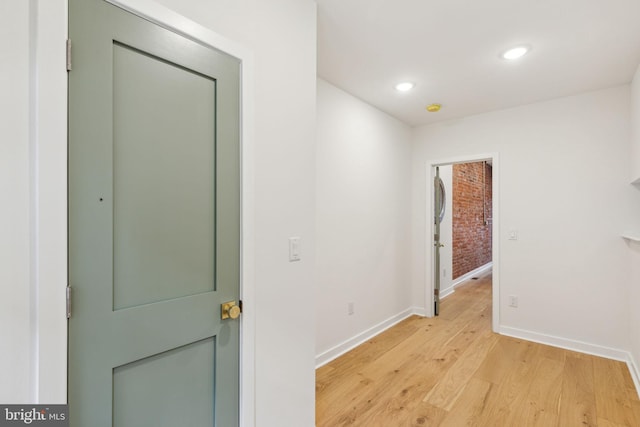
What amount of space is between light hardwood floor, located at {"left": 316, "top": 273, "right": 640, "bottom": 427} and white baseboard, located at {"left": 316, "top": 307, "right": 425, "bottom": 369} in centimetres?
6

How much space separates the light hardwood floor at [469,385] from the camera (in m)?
1.97

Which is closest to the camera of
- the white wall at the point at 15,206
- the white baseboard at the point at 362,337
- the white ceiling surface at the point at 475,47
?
the white wall at the point at 15,206

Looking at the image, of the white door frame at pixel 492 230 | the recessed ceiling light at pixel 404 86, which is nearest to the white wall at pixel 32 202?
the recessed ceiling light at pixel 404 86

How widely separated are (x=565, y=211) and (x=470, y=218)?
317cm

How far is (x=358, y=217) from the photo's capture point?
3.12 m

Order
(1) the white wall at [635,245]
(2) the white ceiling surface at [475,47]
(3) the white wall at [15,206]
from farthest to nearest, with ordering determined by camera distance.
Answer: (1) the white wall at [635,245] → (2) the white ceiling surface at [475,47] → (3) the white wall at [15,206]

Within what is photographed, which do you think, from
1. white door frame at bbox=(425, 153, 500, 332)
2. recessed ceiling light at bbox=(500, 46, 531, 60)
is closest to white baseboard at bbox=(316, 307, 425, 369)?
white door frame at bbox=(425, 153, 500, 332)

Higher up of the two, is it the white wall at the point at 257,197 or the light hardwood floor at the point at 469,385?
the white wall at the point at 257,197

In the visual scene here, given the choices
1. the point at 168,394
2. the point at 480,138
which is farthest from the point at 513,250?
the point at 168,394

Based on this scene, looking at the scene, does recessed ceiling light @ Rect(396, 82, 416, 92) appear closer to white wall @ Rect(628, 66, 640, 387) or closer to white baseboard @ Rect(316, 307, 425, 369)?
white wall @ Rect(628, 66, 640, 387)

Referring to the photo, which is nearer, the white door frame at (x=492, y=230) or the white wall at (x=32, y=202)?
the white wall at (x=32, y=202)

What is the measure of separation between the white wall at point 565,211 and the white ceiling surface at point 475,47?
0.93 ft

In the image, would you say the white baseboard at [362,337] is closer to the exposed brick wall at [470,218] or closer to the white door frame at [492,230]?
the white door frame at [492,230]

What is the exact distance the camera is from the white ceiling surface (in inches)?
69.5
